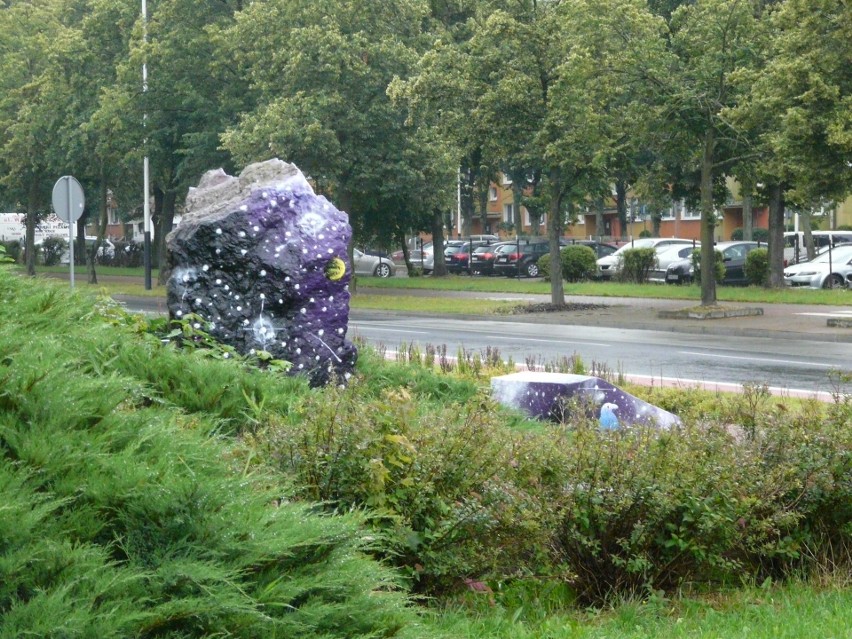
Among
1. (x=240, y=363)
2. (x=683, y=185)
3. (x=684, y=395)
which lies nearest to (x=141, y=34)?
(x=683, y=185)

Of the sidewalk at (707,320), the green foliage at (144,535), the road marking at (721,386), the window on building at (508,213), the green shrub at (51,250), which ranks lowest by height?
the sidewalk at (707,320)

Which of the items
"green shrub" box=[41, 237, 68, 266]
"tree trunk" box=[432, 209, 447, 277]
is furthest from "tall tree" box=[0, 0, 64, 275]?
"tree trunk" box=[432, 209, 447, 277]

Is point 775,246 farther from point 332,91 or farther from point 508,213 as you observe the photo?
point 508,213

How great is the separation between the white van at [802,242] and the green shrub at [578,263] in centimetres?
942

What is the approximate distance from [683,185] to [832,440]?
30.1m

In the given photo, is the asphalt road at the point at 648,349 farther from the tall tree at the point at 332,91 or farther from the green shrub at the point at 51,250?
the green shrub at the point at 51,250

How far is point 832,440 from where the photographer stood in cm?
617

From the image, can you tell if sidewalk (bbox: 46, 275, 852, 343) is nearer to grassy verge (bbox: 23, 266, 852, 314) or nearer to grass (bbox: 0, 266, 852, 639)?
grassy verge (bbox: 23, 266, 852, 314)

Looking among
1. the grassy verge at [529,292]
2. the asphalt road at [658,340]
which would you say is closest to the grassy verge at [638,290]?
the grassy verge at [529,292]

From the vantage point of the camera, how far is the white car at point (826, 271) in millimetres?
36312

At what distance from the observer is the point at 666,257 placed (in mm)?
41938

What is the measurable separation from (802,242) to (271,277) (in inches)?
1831

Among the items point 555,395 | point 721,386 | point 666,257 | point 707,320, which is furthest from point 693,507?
point 666,257

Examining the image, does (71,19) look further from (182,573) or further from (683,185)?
(182,573)
